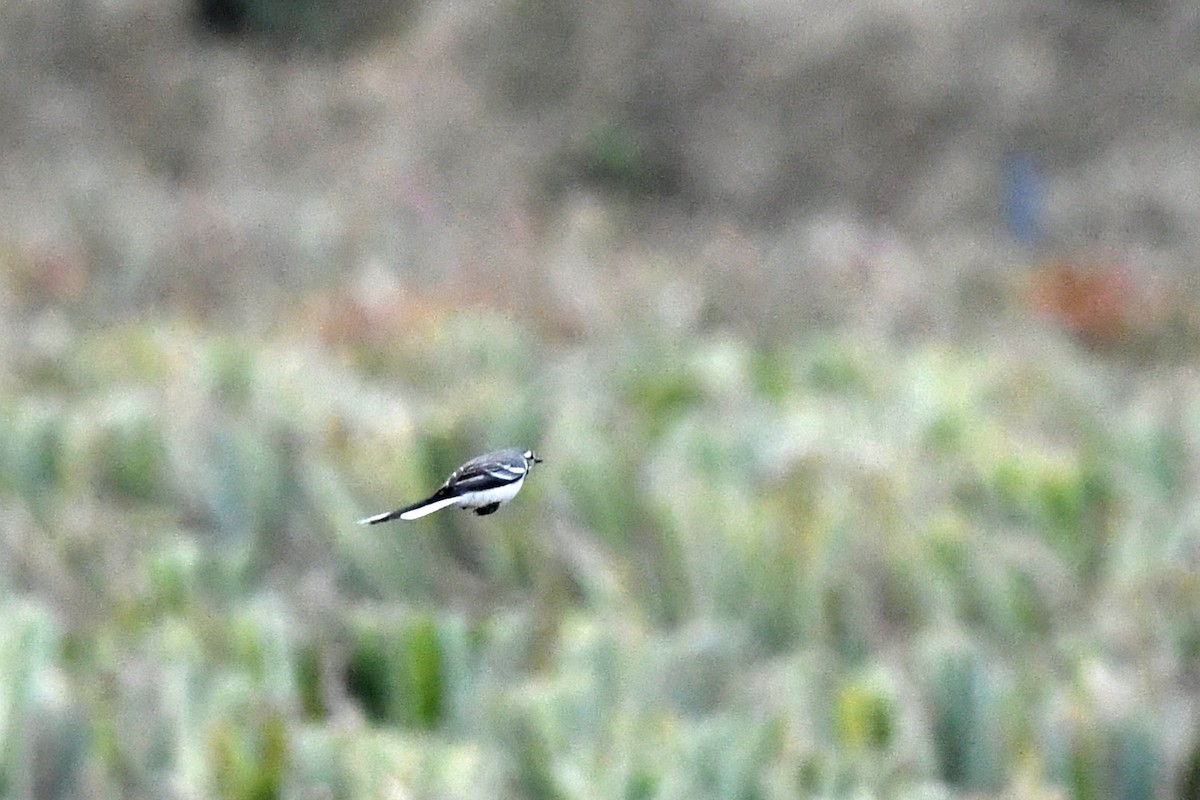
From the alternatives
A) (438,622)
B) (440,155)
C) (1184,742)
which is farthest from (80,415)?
(440,155)

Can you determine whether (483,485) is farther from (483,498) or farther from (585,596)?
(585,596)

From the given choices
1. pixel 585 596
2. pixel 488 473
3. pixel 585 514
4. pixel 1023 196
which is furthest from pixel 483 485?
pixel 1023 196

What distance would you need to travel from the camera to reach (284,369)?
6145 mm

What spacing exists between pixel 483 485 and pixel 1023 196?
21.7 metres

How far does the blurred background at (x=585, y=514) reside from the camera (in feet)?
9.80

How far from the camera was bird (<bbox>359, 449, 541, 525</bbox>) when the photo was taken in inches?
45.2

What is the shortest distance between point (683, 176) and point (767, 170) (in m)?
0.95

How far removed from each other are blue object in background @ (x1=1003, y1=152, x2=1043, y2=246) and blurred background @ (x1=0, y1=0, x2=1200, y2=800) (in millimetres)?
7813

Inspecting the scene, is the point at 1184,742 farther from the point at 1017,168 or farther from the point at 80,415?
the point at 1017,168

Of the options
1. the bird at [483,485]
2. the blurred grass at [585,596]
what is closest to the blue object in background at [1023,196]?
the blurred grass at [585,596]

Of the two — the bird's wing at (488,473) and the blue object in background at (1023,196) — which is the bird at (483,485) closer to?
the bird's wing at (488,473)

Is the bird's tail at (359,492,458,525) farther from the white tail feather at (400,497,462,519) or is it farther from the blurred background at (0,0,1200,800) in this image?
the blurred background at (0,0,1200,800)

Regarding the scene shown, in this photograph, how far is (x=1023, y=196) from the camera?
73.1 ft

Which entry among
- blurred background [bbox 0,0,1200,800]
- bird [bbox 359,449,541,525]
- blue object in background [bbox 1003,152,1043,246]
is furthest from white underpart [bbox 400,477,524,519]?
blue object in background [bbox 1003,152,1043,246]
